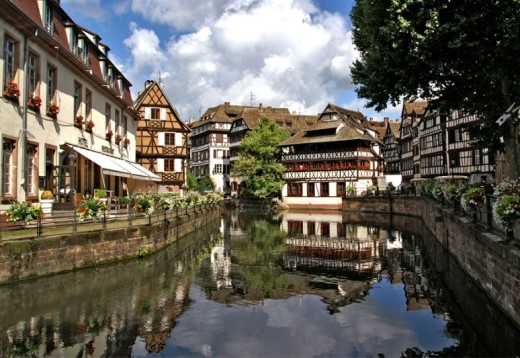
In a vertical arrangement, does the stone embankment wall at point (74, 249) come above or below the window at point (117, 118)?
below

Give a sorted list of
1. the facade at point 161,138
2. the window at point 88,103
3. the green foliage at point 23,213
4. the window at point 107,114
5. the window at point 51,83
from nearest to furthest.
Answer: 1. the green foliage at point 23,213
2. the window at point 51,83
3. the window at point 88,103
4. the window at point 107,114
5. the facade at point 161,138

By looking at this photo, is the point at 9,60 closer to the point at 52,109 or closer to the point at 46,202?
the point at 52,109

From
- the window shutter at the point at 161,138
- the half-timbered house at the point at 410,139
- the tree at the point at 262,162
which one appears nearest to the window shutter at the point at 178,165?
the window shutter at the point at 161,138

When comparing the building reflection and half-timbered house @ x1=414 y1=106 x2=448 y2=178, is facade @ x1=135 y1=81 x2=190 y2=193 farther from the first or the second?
half-timbered house @ x1=414 y1=106 x2=448 y2=178

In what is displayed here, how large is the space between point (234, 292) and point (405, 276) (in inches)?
259

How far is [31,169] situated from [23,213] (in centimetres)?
440

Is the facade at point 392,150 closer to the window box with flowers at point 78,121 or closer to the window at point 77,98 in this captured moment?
the window at point 77,98

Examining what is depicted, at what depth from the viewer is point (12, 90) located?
1565cm

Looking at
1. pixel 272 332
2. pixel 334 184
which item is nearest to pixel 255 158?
pixel 334 184

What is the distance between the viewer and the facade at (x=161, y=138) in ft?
145

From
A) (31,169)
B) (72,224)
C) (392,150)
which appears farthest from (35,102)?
(392,150)

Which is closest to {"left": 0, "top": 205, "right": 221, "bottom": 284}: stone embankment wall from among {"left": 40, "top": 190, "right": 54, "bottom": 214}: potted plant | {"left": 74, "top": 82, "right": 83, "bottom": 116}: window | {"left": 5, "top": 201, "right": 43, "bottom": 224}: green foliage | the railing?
the railing

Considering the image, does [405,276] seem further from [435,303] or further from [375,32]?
[375,32]

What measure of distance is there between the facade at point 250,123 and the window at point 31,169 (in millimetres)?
57407
